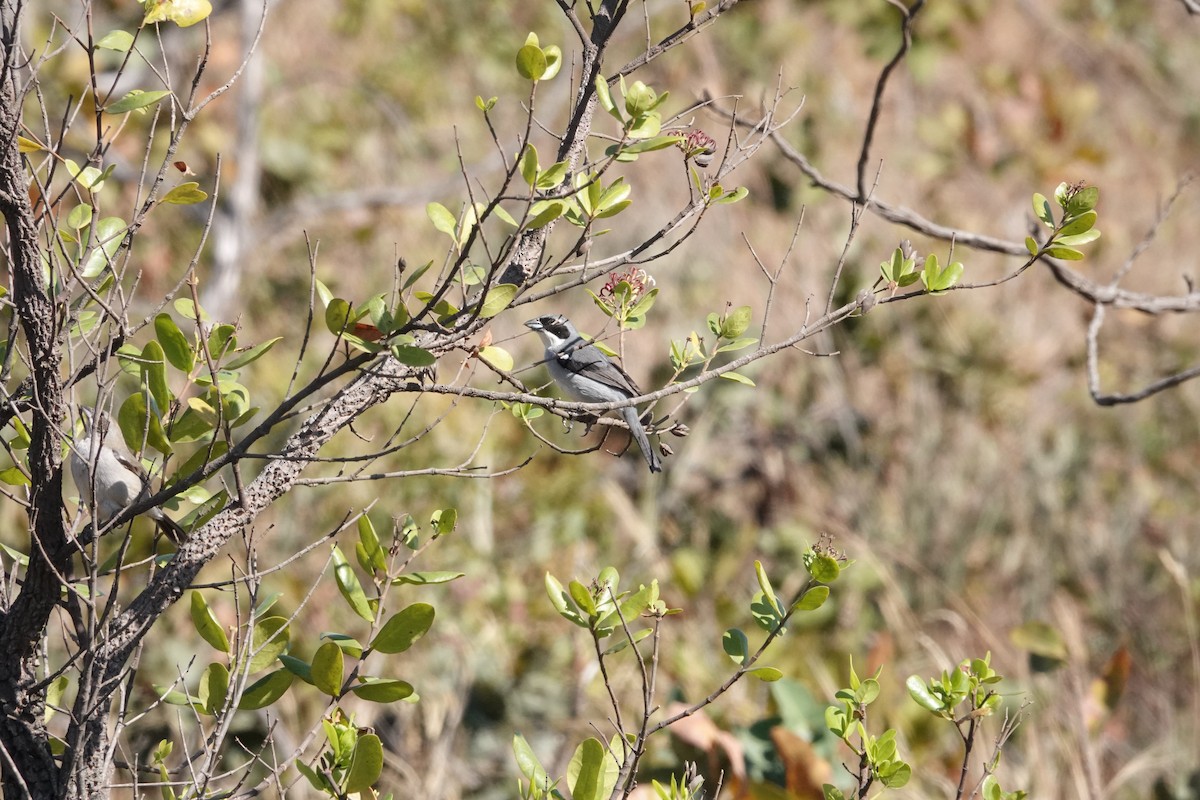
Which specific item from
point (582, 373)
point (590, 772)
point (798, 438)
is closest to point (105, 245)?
point (590, 772)

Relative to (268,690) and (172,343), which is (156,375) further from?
(268,690)

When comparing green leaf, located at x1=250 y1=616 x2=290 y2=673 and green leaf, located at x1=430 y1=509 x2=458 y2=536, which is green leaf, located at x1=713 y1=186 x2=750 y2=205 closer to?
green leaf, located at x1=430 y1=509 x2=458 y2=536

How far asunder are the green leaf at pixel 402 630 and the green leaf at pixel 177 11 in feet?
2.97

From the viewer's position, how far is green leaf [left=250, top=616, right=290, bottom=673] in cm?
181

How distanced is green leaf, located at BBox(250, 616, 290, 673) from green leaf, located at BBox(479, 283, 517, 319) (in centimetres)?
60

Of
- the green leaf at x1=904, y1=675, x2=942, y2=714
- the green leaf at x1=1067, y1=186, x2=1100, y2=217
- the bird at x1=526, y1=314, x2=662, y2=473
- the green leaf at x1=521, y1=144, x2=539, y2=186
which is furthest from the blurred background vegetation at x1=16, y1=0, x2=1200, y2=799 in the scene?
the green leaf at x1=1067, y1=186, x2=1100, y2=217

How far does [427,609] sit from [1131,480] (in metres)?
5.30

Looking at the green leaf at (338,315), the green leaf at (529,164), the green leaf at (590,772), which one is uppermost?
the green leaf at (529,164)

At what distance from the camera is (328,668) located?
174 cm

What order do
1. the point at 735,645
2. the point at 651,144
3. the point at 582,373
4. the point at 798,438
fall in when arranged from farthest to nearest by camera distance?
the point at 798,438
the point at 582,373
the point at 735,645
the point at 651,144

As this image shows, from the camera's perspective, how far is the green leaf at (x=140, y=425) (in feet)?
5.93

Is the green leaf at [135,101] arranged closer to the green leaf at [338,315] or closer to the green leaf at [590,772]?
the green leaf at [338,315]

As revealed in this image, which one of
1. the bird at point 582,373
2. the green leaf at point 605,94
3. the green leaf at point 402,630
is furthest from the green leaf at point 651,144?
the bird at point 582,373

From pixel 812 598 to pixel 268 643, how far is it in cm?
84
